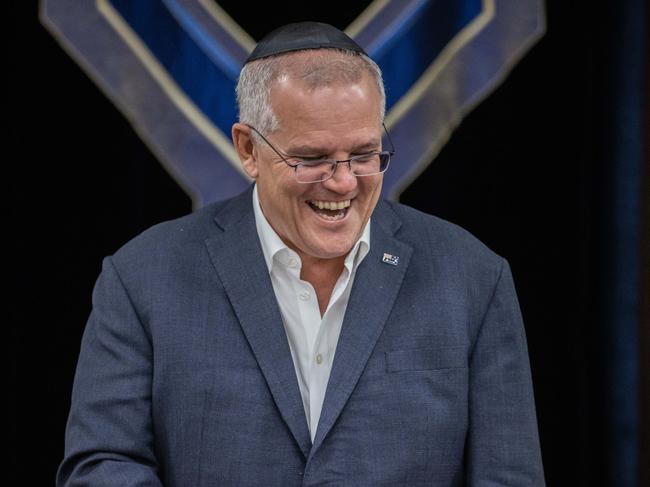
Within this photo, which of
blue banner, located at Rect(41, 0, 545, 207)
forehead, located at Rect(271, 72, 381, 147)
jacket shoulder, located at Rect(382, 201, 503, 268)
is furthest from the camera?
blue banner, located at Rect(41, 0, 545, 207)

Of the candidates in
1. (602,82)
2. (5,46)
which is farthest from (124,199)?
(602,82)

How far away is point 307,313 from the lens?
2.07m

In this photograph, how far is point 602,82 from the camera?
2547 mm

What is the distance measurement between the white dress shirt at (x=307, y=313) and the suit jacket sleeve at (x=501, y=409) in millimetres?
293

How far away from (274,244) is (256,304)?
0.14 meters

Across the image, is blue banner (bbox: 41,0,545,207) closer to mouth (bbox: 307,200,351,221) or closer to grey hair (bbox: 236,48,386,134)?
grey hair (bbox: 236,48,386,134)

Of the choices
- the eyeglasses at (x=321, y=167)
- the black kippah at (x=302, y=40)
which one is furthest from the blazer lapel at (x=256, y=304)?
the black kippah at (x=302, y=40)

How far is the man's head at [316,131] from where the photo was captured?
74.3 inches

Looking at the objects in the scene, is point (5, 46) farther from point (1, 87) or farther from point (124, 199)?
point (124, 199)

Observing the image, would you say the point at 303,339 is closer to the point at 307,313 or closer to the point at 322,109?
the point at 307,313

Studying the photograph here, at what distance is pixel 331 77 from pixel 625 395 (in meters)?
1.30

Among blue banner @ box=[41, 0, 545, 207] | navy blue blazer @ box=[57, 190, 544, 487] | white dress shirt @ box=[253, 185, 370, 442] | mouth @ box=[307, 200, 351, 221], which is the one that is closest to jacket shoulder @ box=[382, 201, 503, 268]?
navy blue blazer @ box=[57, 190, 544, 487]

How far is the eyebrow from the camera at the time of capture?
190 cm

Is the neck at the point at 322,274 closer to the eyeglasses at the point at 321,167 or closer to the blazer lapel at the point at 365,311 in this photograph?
the blazer lapel at the point at 365,311
